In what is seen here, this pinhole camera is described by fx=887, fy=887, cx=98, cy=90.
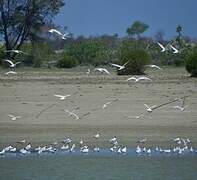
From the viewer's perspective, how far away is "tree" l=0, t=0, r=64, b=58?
44.9 meters

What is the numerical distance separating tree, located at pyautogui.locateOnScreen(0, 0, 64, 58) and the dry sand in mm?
16614

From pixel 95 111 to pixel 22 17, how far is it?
2357 centimetres

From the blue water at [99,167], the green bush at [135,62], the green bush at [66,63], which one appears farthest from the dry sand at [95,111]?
the green bush at [66,63]

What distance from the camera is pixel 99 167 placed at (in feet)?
61.5

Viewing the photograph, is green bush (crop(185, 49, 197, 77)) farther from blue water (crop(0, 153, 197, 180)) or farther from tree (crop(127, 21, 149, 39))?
tree (crop(127, 21, 149, 39))

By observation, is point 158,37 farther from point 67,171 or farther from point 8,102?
point 67,171

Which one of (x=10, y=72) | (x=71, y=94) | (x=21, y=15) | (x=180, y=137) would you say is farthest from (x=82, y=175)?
(x=21, y=15)

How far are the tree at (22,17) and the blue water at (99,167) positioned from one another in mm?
25151

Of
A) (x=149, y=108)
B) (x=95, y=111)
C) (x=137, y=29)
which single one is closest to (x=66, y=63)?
(x=95, y=111)

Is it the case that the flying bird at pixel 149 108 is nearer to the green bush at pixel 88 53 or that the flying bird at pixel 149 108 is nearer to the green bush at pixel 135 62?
the green bush at pixel 135 62

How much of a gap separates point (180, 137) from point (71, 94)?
5.36 metres

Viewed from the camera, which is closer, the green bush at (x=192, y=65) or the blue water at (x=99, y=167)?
the blue water at (x=99, y=167)

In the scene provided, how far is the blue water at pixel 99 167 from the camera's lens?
17.9 m

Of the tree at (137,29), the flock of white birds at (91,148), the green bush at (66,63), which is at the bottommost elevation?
the flock of white birds at (91,148)
